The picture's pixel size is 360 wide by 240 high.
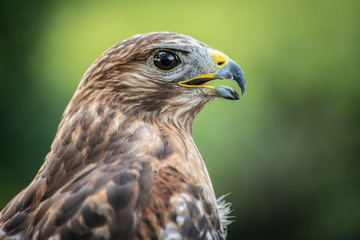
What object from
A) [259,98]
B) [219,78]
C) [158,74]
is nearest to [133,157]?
[158,74]

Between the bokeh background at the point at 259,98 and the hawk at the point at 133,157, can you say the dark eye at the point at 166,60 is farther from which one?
the bokeh background at the point at 259,98

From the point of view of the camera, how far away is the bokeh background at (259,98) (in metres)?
4.88

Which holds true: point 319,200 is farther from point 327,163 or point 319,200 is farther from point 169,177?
point 169,177

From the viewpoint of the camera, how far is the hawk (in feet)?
6.04

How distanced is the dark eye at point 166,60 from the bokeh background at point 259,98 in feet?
7.61

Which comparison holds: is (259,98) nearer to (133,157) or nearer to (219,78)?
(219,78)

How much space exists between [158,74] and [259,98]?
2.84m

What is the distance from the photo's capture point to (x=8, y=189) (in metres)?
4.90

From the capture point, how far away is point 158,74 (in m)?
2.38

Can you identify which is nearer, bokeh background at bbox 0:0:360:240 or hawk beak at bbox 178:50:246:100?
hawk beak at bbox 178:50:246:100

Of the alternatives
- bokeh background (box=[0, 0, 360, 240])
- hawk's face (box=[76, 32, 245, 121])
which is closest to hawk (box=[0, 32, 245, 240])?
hawk's face (box=[76, 32, 245, 121])

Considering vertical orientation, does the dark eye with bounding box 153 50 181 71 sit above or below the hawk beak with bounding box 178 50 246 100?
above

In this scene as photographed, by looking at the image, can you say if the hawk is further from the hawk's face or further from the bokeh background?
the bokeh background

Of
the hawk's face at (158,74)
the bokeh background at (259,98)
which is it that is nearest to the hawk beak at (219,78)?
the hawk's face at (158,74)
